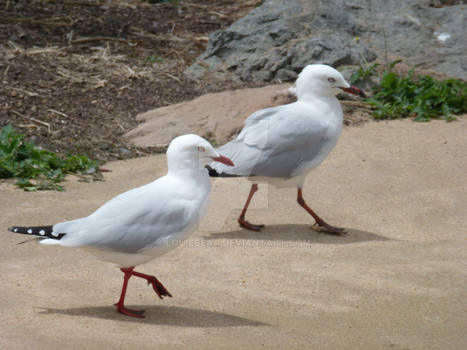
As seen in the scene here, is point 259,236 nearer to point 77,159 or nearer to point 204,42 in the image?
point 77,159

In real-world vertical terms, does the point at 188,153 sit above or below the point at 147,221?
above

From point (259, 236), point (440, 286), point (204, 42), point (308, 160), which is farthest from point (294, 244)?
point (204, 42)

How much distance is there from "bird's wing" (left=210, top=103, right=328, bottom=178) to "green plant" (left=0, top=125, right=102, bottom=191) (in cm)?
168

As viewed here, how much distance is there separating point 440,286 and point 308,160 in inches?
60.5

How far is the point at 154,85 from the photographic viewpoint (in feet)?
29.8

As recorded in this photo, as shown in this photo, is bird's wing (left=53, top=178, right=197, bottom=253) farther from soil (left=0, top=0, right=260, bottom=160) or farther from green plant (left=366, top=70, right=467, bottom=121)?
green plant (left=366, top=70, right=467, bottom=121)

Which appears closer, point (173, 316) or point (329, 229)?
point (173, 316)

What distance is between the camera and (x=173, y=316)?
4141 millimetres

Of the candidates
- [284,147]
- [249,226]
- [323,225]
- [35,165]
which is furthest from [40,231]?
[35,165]

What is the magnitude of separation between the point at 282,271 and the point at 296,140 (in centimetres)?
121

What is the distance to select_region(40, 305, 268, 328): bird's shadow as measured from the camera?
4.02 m

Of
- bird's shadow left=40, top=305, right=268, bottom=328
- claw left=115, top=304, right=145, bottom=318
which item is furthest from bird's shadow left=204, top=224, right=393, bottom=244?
claw left=115, top=304, right=145, bottom=318

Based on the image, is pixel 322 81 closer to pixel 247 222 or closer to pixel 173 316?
pixel 247 222

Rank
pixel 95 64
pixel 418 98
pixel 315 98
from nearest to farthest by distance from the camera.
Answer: pixel 315 98 → pixel 418 98 → pixel 95 64
